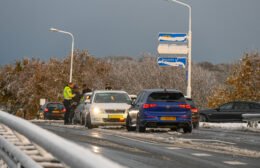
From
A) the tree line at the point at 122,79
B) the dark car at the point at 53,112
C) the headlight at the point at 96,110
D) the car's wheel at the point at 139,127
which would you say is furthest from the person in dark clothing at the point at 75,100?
the tree line at the point at 122,79

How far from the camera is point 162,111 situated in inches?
703

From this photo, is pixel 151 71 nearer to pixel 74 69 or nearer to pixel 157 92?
pixel 74 69

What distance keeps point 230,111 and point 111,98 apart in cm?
1213

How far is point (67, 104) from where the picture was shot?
23.9 metres

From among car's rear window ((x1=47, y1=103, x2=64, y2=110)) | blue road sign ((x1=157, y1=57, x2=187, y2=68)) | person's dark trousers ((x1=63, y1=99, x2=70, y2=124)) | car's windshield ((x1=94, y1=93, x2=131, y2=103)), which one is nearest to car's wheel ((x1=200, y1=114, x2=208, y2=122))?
blue road sign ((x1=157, y1=57, x2=187, y2=68))

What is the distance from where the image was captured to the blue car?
17.8 m

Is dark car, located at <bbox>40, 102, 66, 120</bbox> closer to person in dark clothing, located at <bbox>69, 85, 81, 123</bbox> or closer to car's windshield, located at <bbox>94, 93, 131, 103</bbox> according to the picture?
person in dark clothing, located at <bbox>69, 85, 81, 123</bbox>

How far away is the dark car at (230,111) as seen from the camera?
3094cm

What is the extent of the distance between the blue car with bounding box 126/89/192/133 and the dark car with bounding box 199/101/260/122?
1297cm

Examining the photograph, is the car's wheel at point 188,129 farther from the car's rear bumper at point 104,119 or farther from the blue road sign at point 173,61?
the blue road sign at point 173,61

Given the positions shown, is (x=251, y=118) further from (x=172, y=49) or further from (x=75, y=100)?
(x=172, y=49)

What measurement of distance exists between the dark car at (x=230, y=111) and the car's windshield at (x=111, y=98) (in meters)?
11.2

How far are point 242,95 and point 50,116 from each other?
79.3 feet

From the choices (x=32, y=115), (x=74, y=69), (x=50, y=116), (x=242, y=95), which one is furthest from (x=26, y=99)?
(x=50, y=116)
